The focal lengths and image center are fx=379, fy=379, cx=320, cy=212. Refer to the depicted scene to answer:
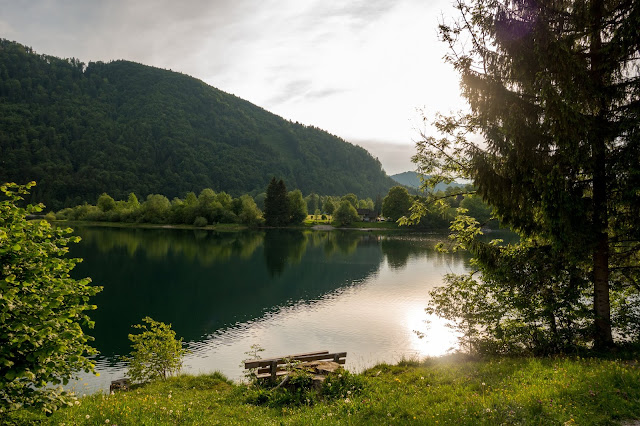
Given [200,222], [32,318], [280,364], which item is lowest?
[280,364]

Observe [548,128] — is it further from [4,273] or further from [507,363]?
[4,273]

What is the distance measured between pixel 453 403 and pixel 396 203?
4463 inches

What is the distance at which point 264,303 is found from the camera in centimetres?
3262

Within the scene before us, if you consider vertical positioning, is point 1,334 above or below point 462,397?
above

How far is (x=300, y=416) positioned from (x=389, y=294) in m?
28.6

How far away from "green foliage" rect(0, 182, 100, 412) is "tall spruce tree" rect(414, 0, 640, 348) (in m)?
10.8

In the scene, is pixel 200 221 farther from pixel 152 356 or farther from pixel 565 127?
pixel 565 127

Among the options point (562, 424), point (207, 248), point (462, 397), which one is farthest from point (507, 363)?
point (207, 248)

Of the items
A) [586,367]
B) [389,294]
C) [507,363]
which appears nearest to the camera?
[586,367]

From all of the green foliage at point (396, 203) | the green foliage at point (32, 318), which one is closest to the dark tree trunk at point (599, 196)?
the green foliage at point (32, 318)

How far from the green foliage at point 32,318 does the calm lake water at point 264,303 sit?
1184 cm

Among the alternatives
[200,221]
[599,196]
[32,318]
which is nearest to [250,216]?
[200,221]

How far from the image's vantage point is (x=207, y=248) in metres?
68.8

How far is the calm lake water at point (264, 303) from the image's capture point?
2148 centimetres
